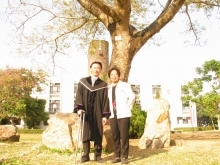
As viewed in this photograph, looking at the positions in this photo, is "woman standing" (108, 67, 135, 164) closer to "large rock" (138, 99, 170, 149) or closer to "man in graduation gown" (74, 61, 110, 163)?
"man in graduation gown" (74, 61, 110, 163)

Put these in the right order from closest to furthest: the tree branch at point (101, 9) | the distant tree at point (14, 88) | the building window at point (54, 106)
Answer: the tree branch at point (101, 9)
the distant tree at point (14, 88)
the building window at point (54, 106)

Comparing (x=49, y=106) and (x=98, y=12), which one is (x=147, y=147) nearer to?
(x=98, y=12)

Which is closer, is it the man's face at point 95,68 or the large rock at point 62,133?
the man's face at point 95,68

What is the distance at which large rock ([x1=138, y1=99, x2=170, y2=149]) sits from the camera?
7240mm

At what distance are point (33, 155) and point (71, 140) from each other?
3.05 ft

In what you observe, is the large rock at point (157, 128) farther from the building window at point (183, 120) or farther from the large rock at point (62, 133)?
the building window at point (183, 120)

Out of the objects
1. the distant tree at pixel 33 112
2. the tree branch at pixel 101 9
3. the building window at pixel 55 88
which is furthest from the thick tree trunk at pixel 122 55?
the building window at pixel 55 88

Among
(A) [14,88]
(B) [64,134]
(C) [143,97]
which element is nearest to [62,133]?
(B) [64,134]

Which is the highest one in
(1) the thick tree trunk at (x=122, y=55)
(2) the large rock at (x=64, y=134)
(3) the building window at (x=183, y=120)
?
(1) the thick tree trunk at (x=122, y=55)

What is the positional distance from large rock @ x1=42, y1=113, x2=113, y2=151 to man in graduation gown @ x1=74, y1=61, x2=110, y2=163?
3.11 ft

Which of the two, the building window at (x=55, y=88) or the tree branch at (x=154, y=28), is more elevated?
the building window at (x=55, y=88)

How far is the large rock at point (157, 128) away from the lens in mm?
7240

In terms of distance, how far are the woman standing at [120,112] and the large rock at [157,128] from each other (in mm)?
2375

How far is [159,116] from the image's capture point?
7551 mm
